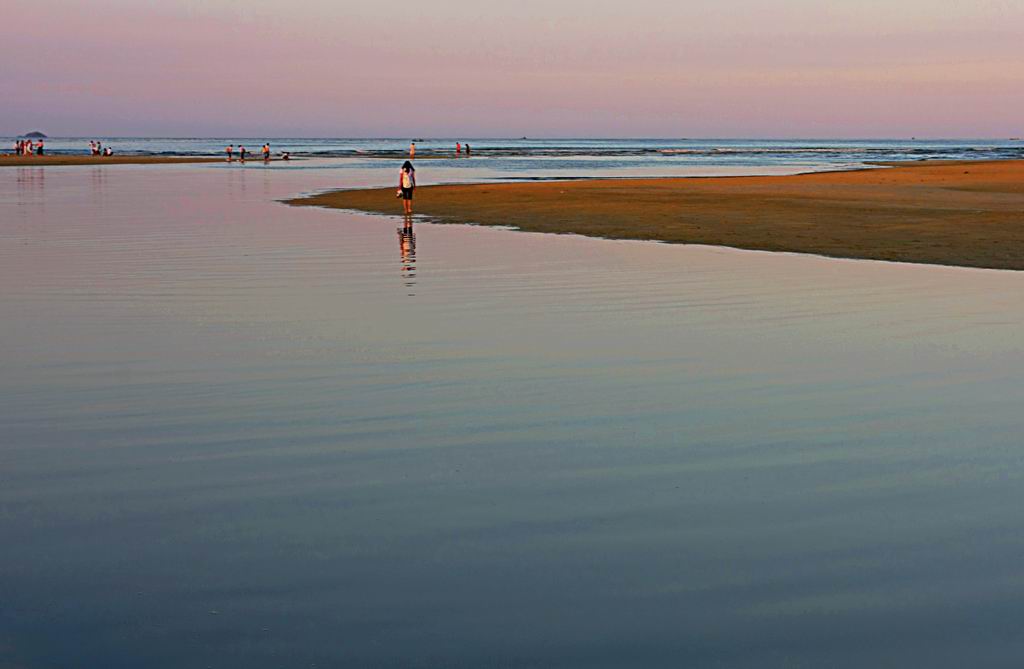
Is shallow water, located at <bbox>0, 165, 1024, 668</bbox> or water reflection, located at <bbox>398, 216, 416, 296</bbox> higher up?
water reflection, located at <bbox>398, 216, 416, 296</bbox>

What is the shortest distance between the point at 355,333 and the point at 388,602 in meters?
8.50

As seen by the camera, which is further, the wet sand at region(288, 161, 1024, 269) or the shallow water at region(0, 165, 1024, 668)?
the wet sand at region(288, 161, 1024, 269)

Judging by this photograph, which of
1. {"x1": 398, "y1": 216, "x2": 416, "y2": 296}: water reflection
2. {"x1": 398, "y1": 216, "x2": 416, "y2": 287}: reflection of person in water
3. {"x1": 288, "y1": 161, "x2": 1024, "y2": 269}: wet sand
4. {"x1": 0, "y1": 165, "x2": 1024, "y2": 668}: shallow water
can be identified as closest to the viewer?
{"x1": 0, "y1": 165, "x2": 1024, "y2": 668}: shallow water

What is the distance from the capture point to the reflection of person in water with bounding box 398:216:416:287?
20.1 metres

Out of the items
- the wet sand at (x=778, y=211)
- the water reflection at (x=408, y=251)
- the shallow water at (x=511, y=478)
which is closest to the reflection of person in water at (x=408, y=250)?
the water reflection at (x=408, y=251)

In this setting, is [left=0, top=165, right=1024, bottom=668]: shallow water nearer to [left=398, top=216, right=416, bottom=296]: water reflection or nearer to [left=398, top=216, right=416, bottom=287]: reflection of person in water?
[left=398, top=216, right=416, bottom=296]: water reflection

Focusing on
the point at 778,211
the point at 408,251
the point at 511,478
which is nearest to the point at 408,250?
the point at 408,251

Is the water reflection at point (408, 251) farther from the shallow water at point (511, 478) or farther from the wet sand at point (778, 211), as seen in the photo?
the wet sand at point (778, 211)

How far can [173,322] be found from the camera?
50.8 feet

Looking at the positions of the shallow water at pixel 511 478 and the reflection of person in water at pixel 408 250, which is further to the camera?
the reflection of person in water at pixel 408 250

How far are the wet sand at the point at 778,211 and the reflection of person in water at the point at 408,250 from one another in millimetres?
2916

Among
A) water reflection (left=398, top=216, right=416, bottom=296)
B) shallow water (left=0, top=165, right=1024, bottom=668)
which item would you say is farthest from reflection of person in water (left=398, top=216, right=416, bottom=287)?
shallow water (left=0, top=165, right=1024, bottom=668)

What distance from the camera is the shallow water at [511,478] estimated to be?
586 cm

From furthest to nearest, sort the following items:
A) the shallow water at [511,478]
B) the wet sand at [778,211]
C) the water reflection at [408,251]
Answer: the wet sand at [778,211], the water reflection at [408,251], the shallow water at [511,478]
